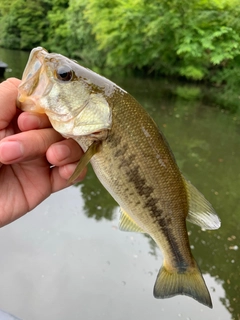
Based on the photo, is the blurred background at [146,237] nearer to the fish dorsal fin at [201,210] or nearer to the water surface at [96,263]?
the water surface at [96,263]

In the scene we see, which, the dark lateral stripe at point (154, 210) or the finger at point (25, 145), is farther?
the dark lateral stripe at point (154, 210)

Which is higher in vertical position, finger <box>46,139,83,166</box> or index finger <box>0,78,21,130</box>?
index finger <box>0,78,21,130</box>

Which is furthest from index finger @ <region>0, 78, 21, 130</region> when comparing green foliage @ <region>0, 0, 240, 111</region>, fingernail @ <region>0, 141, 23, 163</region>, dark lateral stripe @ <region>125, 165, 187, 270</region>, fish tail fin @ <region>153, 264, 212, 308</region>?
green foliage @ <region>0, 0, 240, 111</region>

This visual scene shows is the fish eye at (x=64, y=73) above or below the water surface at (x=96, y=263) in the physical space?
above

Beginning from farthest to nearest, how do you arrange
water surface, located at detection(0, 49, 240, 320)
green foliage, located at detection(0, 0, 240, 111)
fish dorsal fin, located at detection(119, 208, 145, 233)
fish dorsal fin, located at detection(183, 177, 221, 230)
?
1. green foliage, located at detection(0, 0, 240, 111)
2. water surface, located at detection(0, 49, 240, 320)
3. fish dorsal fin, located at detection(119, 208, 145, 233)
4. fish dorsal fin, located at detection(183, 177, 221, 230)

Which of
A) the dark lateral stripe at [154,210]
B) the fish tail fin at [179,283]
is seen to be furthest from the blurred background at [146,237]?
the dark lateral stripe at [154,210]

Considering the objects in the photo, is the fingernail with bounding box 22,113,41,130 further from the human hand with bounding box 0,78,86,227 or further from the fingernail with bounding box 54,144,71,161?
the fingernail with bounding box 54,144,71,161

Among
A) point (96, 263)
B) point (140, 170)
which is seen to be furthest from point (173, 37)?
point (140, 170)
